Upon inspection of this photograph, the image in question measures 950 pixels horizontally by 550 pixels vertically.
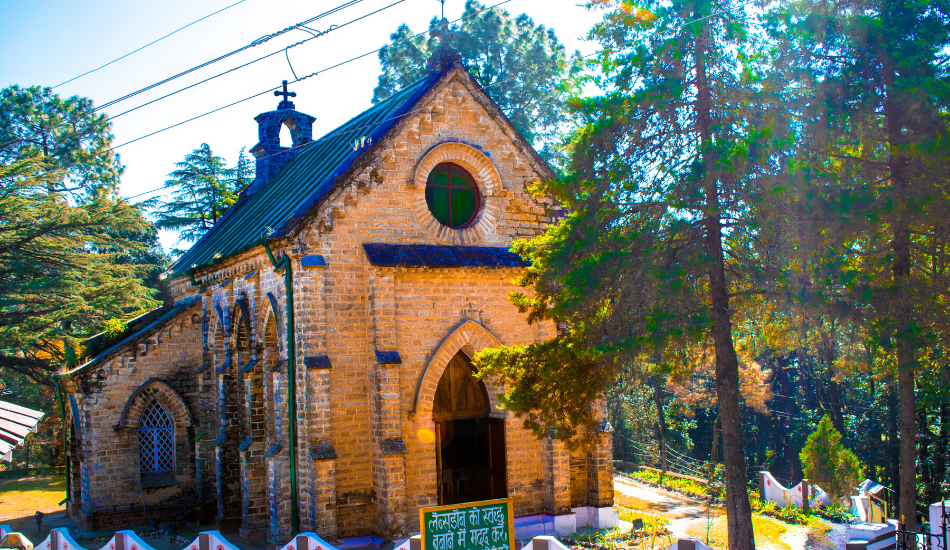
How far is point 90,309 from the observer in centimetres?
2673

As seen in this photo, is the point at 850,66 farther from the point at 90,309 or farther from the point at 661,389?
the point at 90,309

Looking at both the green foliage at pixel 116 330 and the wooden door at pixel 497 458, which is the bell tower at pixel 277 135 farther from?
the wooden door at pixel 497 458

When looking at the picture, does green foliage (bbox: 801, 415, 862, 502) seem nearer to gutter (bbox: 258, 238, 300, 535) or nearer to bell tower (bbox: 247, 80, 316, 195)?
gutter (bbox: 258, 238, 300, 535)

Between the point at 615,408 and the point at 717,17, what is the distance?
24676mm

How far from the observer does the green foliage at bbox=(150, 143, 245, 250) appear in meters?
39.8

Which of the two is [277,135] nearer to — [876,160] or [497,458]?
[497,458]

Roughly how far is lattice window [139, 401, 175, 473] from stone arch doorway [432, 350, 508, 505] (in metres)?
7.80

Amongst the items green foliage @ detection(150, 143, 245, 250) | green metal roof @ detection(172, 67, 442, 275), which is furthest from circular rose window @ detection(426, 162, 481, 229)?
green foliage @ detection(150, 143, 245, 250)

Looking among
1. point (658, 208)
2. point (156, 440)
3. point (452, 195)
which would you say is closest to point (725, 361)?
point (658, 208)

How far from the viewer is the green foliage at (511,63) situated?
32.7 metres

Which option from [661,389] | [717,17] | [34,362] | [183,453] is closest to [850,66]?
[717,17]

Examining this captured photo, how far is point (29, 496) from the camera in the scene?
77.4ft

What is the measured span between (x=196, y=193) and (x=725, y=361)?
35881 millimetres

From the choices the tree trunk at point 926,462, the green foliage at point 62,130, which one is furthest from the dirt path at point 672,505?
the green foliage at point 62,130
